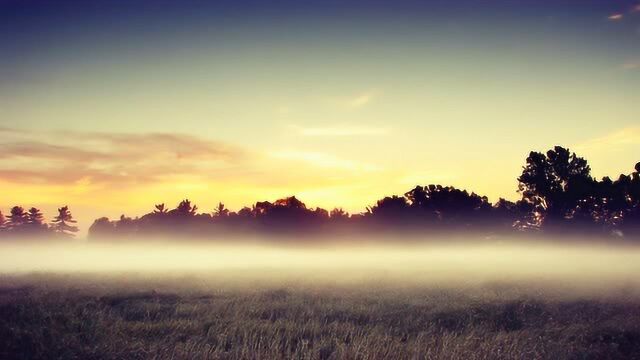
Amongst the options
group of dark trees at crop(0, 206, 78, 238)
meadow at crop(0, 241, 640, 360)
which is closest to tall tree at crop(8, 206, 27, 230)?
group of dark trees at crop(0, 206, 78, 238)

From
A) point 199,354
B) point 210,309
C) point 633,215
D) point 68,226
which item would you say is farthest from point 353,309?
point 68,226

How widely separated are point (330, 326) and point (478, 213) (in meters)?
72.3


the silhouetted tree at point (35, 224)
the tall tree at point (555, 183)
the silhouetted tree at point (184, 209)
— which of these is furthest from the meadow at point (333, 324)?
the silhouetted tree at point (35, 224)

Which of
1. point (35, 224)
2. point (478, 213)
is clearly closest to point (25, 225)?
point (35, 224)

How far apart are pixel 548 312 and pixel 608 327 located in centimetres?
257

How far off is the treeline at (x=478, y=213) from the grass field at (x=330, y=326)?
52487 mm

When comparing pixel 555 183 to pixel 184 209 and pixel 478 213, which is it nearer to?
pixel 478 213

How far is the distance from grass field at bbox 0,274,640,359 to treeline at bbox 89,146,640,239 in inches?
2066

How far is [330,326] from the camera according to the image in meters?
10.3

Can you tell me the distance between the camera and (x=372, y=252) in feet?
258

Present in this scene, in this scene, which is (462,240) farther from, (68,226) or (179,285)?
(68,226)

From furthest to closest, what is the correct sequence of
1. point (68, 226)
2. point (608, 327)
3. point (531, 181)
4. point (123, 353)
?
1. point (68, 226)
2. point (531, 181)
3. point (608, 327)
4. point (123, 353)

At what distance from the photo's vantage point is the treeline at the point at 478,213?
63906 mm

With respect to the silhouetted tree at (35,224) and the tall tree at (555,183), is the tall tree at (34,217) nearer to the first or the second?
the silhouetted tree at (35,224)
